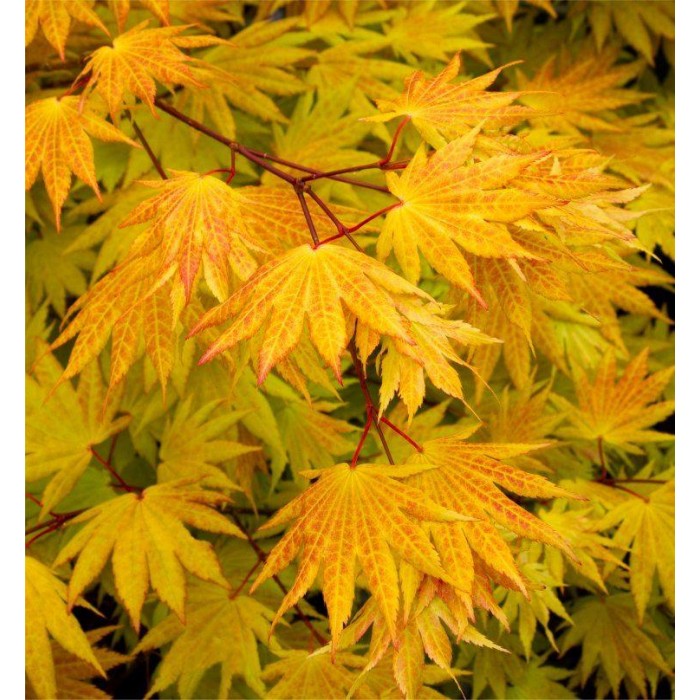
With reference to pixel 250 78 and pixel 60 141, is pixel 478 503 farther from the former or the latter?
pixel 250 78

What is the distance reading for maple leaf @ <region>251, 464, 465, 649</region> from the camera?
854 millimetres

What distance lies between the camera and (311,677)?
48.1 inches

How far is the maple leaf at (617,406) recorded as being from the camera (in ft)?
5.25

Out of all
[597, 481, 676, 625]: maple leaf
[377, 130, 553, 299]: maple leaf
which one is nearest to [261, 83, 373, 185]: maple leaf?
[377, 130, 553, 299]: maple leaf

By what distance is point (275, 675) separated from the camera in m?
1.26

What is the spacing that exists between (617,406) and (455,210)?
88 centimetres

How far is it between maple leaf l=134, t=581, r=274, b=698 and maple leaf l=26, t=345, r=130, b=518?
11.9 inches

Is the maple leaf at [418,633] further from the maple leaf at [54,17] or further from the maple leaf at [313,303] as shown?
the maple leaf at [54,17]

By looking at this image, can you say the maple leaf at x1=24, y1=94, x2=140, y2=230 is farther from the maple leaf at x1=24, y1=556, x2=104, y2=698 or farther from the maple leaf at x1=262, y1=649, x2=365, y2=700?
the maple leaf at x1=262, y1=649, x2=365, y2=700

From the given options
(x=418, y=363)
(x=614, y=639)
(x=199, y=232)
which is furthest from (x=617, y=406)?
(x=199, y=232)

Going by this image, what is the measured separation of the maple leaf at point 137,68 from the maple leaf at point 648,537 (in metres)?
1.04

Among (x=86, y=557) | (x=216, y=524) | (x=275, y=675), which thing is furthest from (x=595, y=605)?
(x=86, y=557)

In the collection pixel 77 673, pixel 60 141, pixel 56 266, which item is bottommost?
pixel 77 673

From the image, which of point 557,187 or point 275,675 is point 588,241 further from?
point 275,675
